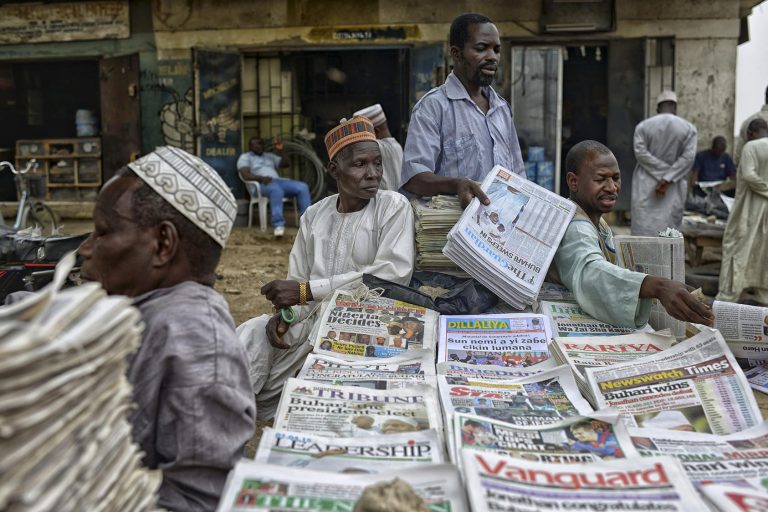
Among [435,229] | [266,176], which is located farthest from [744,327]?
[266,176]

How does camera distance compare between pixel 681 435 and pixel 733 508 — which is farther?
pixel 681 435

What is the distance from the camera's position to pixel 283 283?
8.77ft

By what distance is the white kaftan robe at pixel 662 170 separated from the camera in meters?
6.81

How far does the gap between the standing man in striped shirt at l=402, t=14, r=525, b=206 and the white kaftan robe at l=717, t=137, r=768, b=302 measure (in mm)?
3419

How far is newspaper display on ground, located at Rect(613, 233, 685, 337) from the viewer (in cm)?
269

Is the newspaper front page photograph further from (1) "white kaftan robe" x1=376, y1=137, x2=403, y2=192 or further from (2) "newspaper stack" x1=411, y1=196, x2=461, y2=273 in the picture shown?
(1) "white kaftan robe" x1=376, y1=137, x2=403, y2=192

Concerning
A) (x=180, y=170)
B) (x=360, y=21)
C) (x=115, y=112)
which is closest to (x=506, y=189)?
(x=180, y=170)

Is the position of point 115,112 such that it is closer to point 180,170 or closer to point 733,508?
point 180,170

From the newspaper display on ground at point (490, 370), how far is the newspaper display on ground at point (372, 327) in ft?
0.59

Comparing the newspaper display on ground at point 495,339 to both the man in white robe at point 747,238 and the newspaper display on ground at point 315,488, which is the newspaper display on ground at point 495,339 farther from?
the man in white robe at point 747,238

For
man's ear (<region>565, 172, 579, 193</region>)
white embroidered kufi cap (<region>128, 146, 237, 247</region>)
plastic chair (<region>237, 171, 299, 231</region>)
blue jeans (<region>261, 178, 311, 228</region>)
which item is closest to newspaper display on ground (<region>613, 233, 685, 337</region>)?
man's ear (<region>565, 172, 579, 193</region>)

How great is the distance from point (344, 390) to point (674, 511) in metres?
0.90

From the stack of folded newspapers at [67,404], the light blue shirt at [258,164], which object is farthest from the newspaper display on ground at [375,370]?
the light blue shirt at [258,164]

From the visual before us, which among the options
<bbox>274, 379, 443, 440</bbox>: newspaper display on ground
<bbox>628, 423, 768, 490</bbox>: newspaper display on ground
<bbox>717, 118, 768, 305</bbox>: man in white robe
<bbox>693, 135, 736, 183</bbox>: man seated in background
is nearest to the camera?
<bbox>628, 423, 768, 490</bbox>: newspaper display on ground
